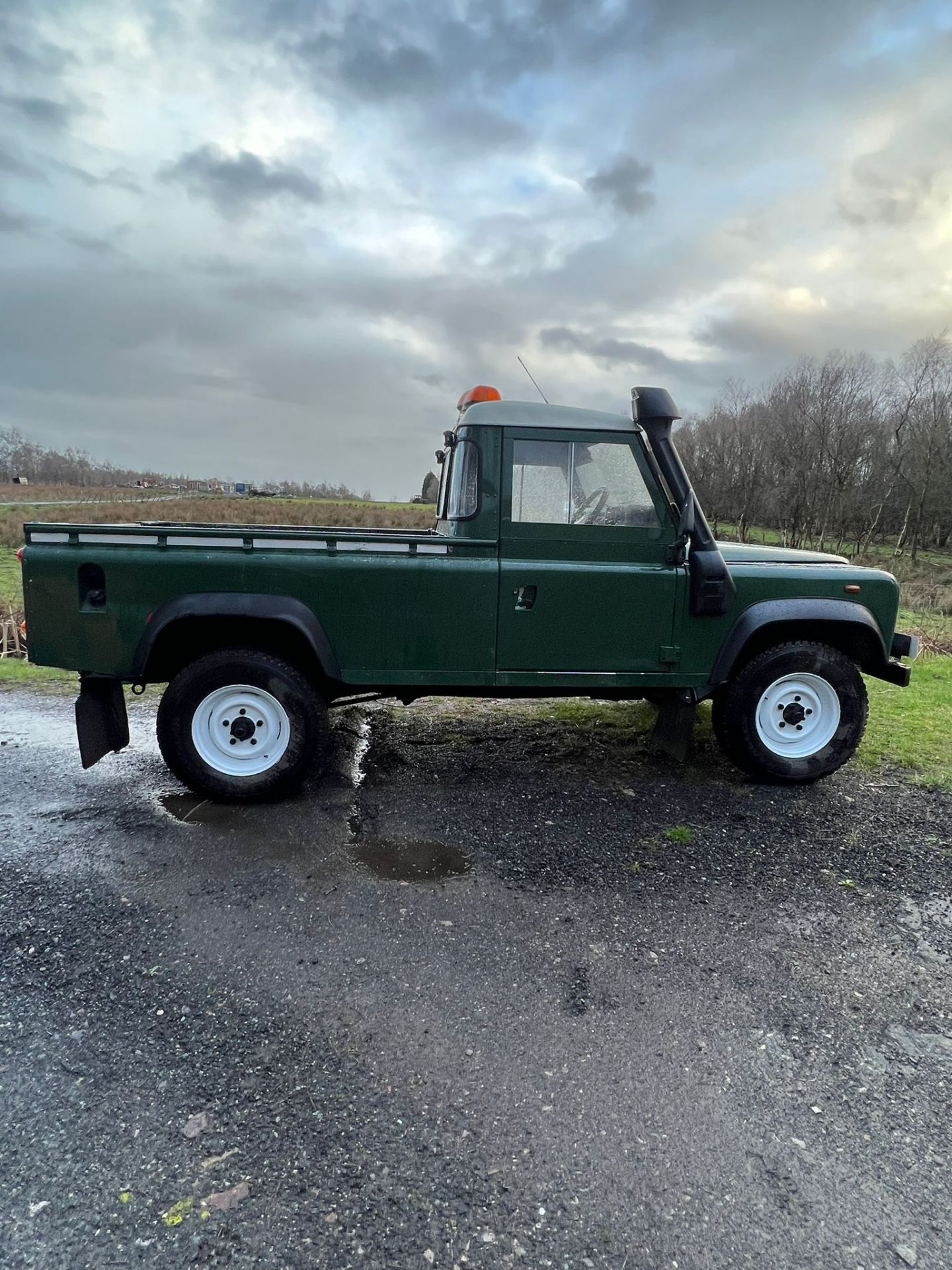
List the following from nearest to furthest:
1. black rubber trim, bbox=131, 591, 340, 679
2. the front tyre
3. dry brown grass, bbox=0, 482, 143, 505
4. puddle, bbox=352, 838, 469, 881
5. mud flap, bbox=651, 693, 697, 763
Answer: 1. puddle, bbox=352, 838, 469, 881
2. black rubber trim, bbox=131, 591, 340, 679
3. the front tyre
4. mud flap, bbox=651, 693, 697, 763
5. dry brown grass, bbox=0, 482, 143, 505

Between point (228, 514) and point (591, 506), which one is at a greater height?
point (591, 506)

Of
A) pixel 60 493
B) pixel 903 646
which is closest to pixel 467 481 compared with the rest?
pixel 903 646

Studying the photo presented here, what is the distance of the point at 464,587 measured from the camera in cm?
421

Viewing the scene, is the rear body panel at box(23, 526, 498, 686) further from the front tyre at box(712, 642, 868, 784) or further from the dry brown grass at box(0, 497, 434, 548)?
the dry brown grass at box(0, 497, 434, 548)

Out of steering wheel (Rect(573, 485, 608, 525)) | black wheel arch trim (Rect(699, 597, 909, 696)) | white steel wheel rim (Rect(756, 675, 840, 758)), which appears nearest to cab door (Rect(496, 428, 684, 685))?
steering wheel (Rect(573, 485, 608, 525))

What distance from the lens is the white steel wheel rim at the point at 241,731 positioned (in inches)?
169

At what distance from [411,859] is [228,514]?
2433 cm

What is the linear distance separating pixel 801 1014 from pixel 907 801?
101 inches

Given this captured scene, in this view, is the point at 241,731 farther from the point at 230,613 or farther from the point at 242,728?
the point at 230,613

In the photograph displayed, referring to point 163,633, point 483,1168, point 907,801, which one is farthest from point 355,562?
point 907,801

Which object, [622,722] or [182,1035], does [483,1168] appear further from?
[622,722]

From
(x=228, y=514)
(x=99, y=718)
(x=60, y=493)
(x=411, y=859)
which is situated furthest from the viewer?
(x=60, y=493)

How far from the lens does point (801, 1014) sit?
2.63 meters

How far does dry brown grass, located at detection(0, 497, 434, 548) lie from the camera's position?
24.2 meters
